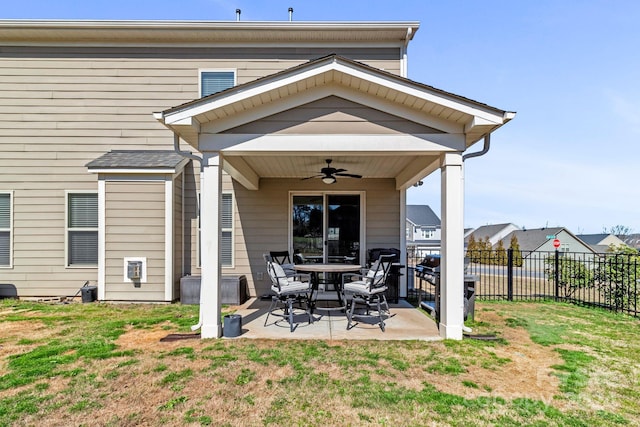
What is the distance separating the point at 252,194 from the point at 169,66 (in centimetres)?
326

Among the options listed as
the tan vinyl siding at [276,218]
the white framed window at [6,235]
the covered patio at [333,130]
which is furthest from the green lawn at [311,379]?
the white framed window at [6,235]

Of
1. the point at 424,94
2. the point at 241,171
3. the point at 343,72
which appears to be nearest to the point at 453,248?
the point at 424,94

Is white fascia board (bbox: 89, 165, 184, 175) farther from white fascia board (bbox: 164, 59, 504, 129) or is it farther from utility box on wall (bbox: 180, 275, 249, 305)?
white fascia board (bbox: 164, 59, 504, 129)

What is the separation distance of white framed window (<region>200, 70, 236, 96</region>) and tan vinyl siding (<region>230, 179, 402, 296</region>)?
7.14 ft

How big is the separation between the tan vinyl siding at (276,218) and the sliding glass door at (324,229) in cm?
20

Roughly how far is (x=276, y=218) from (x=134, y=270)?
2878mm

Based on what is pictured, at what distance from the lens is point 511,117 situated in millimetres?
3938

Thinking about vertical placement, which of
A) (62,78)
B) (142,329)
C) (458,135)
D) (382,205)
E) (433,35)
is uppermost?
(433,35)

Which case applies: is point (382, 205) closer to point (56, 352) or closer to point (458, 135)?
point (458, 135)

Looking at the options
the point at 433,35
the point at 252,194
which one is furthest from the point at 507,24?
the point at 252,194

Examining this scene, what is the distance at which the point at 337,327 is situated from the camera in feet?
15.6

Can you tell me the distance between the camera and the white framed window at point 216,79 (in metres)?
7.26

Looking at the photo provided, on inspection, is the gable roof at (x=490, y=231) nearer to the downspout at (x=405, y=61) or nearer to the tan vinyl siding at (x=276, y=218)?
the tan vinyl siding at (x=276, y=218)

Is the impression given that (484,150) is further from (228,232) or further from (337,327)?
(228,232)
